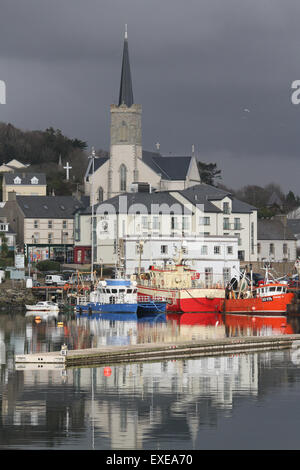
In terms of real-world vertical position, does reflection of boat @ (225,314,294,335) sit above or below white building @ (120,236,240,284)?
below

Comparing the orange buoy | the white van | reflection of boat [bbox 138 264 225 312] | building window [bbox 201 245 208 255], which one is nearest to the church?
building window [bbox 201 245 208 255]

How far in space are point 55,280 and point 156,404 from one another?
5843 cm

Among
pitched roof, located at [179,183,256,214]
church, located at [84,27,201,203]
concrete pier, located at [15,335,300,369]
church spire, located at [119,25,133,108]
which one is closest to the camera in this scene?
concrete pier, located at [15,335,300,369]

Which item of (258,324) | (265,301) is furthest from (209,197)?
(258,324)

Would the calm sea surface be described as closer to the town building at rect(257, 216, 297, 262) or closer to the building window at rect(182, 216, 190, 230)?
the building window at rect(182, 216, 190, 230)

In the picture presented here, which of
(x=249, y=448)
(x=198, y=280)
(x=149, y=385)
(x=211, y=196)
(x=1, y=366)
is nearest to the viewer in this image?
(x=249, y=448)

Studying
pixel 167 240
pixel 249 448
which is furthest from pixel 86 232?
pixel 249 448

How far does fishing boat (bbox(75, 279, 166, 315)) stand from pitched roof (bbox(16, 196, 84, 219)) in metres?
37.6

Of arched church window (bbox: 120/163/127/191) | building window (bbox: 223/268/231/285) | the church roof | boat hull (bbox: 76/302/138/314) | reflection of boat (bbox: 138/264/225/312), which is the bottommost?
boat hull (bbox: 76/302/138/314)

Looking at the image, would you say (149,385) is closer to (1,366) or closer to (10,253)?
(1,366)

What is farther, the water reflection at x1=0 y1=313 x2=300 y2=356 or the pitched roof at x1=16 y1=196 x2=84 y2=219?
the pitched roof at x1=16 y1=196 x2=84 y2=219

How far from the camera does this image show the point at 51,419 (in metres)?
27.7

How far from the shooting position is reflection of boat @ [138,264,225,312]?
7438 centimetres
